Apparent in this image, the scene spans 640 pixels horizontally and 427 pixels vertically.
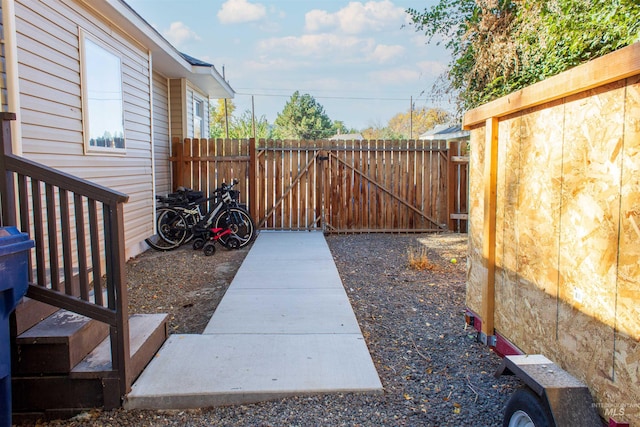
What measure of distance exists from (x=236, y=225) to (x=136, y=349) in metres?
5.14

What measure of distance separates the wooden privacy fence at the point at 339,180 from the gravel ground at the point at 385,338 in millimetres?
1639

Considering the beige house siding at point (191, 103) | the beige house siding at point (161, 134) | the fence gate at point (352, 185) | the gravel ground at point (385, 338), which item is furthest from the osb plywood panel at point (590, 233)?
the beige house siding at point (191, 103)

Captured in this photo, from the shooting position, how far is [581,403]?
1908 mm

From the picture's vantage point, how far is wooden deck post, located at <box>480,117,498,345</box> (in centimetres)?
308

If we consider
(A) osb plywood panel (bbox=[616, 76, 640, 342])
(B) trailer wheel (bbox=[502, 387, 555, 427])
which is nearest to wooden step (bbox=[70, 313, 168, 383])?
(B) trailer wheel (bbox=[502, 387, 555, 427])

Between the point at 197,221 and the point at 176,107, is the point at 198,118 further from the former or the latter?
the point at 197,221

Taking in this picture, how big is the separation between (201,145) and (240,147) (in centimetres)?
80

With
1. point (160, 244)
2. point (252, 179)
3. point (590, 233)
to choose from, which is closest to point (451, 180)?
point (252, 179)

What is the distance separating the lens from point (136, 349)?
2.92 m

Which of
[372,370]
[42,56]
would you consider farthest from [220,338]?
[42,56]

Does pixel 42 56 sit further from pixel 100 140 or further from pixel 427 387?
pixel 427 387

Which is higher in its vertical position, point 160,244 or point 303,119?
point 303,119

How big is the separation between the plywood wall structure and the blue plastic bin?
259 centimetres

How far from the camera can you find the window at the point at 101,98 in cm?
552
